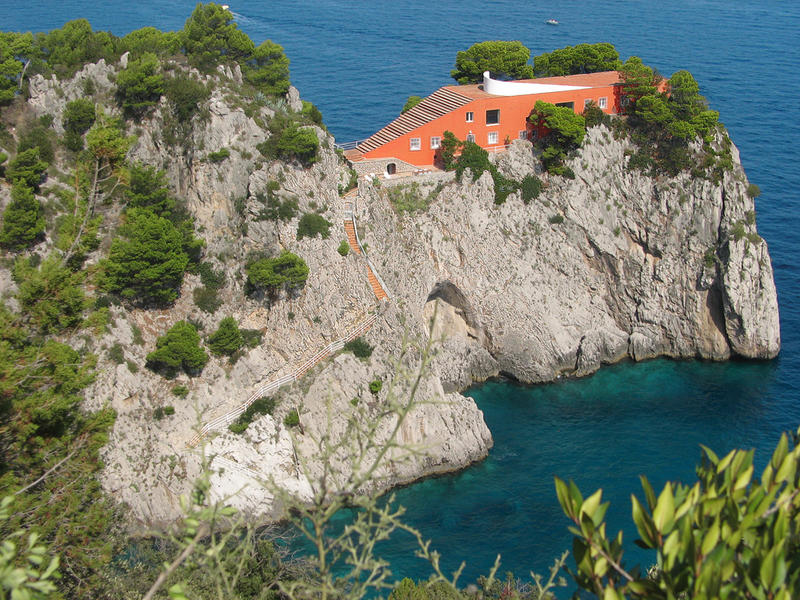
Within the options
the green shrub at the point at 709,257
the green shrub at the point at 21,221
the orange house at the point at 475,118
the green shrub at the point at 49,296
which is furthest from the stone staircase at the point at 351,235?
the green shrub at the point at 709,257

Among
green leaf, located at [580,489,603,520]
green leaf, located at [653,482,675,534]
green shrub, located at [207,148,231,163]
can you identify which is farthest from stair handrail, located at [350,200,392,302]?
green leaf, located at [653,482,675,534]

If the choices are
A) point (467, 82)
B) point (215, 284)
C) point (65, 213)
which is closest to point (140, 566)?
point (215, 284)

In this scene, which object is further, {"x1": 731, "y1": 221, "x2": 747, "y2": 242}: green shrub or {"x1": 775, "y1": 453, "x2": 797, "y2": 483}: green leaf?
{"x1": 731, "y1": 221, "x2": 747, "y2": 242}: green shrub

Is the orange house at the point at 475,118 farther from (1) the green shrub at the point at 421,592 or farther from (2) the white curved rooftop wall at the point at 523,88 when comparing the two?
(1) the green shrub at the point at 421,592

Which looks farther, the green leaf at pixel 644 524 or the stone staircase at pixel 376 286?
the stone staircase at pixel 376 286

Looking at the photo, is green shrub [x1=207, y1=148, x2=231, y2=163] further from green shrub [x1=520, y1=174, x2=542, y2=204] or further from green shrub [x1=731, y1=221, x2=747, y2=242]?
green shrub [x1=731, y1=221, x2=747, y2=242]

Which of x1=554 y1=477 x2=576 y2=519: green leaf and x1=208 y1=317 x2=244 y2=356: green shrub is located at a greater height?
x1=554 y1=477 x2=576 y2=519: green leaf
